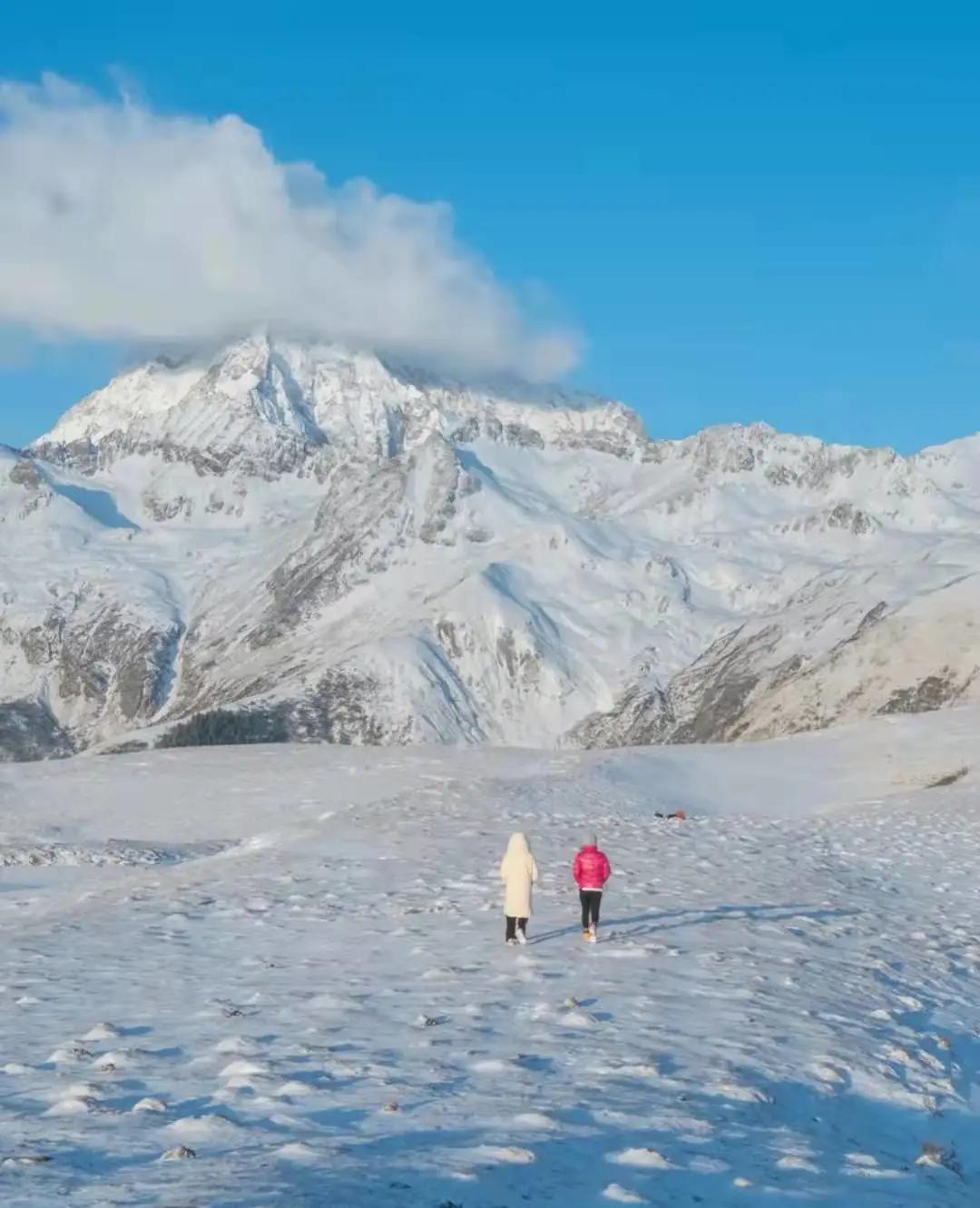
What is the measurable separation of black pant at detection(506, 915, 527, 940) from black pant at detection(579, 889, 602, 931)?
1077 millimetres

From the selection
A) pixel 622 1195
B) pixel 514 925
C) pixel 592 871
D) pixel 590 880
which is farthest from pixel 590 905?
pixel 622 1195

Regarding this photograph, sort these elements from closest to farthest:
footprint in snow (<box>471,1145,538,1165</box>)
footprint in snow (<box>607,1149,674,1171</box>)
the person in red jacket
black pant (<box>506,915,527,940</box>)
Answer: footprint in snow (<box>471,1145,538,1165</box>) < footprint in snow (<box>607,1149,674,1171</box>) < black pant (<box>506,915,527,940</box>) < the person in red jacket

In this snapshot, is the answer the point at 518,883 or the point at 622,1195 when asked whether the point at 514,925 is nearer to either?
the point at 518,883

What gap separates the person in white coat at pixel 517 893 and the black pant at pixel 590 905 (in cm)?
93

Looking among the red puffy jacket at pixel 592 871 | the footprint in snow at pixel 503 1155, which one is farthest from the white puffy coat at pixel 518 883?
the footprint in snow at pixel 503 1155

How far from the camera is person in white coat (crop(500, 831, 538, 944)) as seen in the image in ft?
71.8

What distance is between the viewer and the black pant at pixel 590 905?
74.1 ft

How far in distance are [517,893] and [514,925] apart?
0.54 m

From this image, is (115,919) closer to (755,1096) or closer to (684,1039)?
(684,1039)

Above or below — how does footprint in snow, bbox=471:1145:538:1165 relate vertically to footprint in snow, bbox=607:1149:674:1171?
above

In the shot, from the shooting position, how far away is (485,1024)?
1658 cm

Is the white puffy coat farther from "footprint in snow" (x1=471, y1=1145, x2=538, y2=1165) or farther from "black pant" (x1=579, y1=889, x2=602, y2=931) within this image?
"footprint in snow" (x1=471, y1=1145, x2=538, y2=1165)

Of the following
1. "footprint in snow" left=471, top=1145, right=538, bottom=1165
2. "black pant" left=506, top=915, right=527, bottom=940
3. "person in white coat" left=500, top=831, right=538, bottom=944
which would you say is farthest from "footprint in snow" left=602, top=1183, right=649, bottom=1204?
"black pant" left=506, top=915, right=527, bottom=940

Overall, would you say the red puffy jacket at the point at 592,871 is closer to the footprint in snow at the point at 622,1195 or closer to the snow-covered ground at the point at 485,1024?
the snow-covered ground at the point at 485,1024
